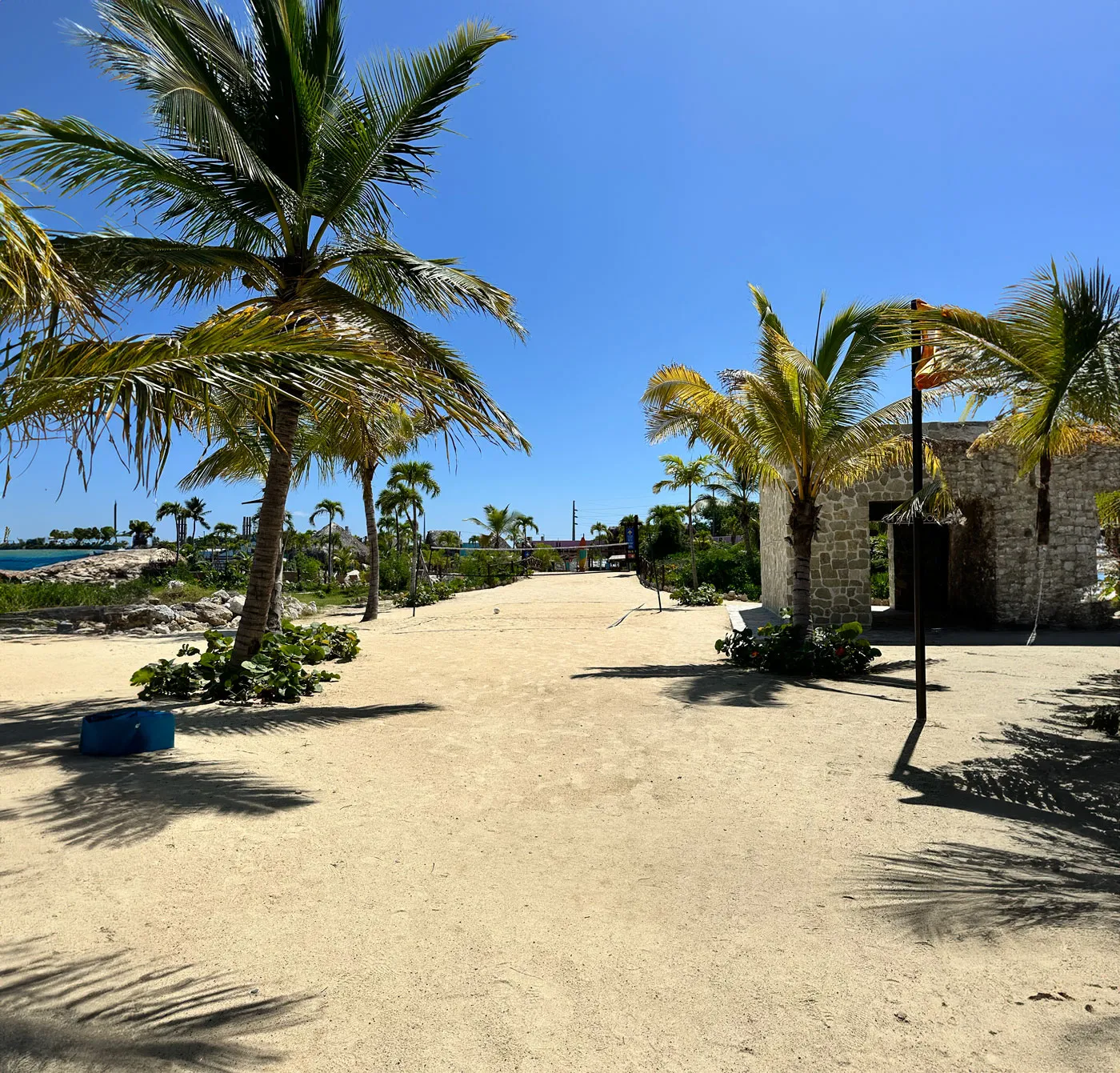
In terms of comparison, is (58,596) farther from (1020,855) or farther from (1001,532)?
(1001,532)

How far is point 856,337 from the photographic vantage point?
9.70 metres

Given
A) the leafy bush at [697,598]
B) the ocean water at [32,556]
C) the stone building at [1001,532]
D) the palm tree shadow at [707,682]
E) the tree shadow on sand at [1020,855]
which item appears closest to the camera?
the tree shadow on sand at [1020,855]

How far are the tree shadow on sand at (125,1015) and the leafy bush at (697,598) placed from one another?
19.9m

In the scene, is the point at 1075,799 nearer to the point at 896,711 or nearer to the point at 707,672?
the point at 896,711

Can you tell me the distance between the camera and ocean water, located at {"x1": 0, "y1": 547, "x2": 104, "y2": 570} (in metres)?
50.0

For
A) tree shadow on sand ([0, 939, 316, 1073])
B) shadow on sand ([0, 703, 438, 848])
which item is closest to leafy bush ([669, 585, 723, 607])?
shadow on sand ([0, 703, 438, 848])

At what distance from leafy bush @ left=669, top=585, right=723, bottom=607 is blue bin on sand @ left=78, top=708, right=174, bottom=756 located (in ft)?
58.0

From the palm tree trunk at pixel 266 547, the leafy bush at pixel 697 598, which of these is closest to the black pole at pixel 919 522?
the palm tree trunk at pixel 266 547

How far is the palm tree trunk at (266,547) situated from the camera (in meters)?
7.85

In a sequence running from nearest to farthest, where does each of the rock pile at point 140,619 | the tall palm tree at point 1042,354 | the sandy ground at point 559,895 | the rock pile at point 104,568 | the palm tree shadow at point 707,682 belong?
1. the sandy ground at point 559,895
2. the tall palm tree at point 1042,354
3. the palm tree shadow at point 707,682
4. the rock pile at point 140,619
5. the rock pile at point 104,568

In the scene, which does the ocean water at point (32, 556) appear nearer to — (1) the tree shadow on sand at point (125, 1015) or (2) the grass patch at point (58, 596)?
(2) the grass patch at point (58, 596)

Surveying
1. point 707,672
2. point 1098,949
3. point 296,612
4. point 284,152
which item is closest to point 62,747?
point 284,152

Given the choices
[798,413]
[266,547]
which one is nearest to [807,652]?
[798,413]

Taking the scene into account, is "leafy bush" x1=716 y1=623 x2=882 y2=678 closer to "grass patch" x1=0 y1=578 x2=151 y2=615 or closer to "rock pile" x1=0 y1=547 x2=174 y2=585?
"grass patch" x1=0 y1=578 x2=151 y2=615
